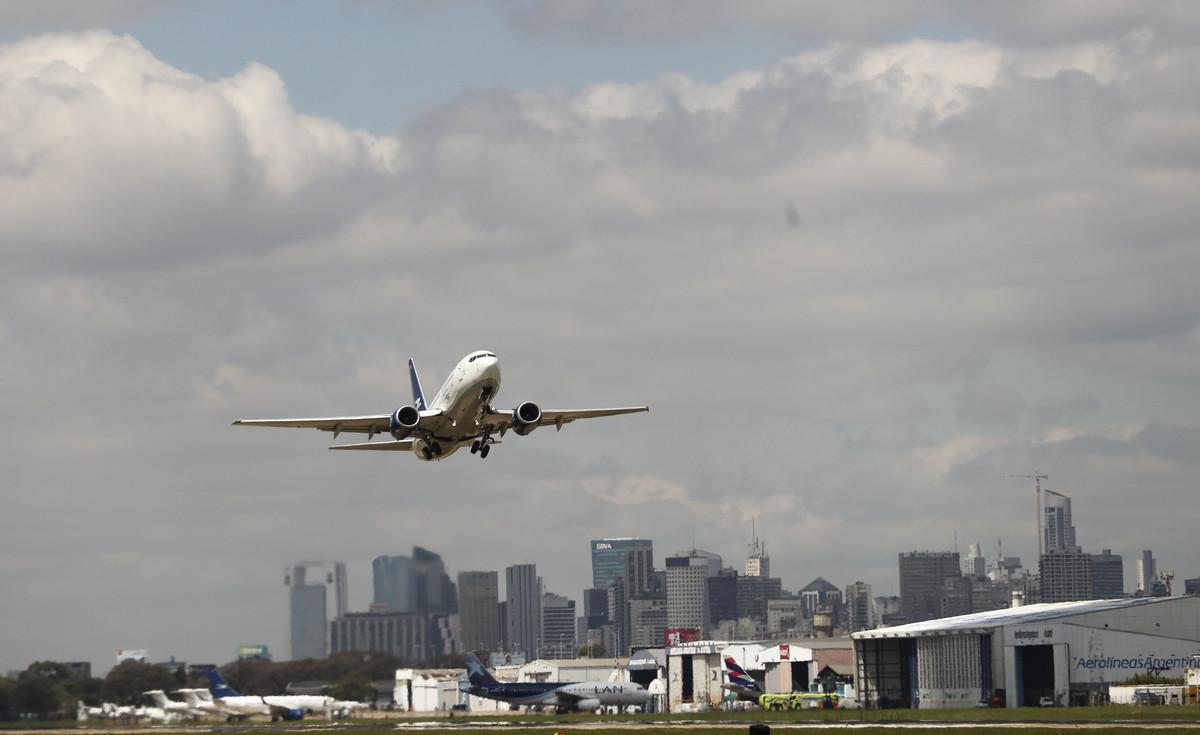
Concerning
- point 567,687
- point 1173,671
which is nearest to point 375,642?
point 567,687

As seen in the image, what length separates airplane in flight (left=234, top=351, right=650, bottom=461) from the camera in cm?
7544

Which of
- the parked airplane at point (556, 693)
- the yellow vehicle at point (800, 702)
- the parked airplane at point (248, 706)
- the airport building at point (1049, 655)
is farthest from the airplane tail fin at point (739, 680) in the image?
the parked airplane at point (248, 706)

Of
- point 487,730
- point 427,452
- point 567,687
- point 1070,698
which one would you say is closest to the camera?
point 427,452

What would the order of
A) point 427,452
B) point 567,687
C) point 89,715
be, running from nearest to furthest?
point 427,452
point 89,715
point 567,687

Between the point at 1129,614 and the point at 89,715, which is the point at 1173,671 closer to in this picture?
the point at 1129,614

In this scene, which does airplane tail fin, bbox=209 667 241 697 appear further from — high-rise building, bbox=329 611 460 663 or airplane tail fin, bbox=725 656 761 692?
airplane tail fin, bbox=725 656 761 692

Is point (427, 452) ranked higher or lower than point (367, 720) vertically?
higher

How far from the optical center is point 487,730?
98938 mm

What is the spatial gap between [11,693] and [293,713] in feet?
105

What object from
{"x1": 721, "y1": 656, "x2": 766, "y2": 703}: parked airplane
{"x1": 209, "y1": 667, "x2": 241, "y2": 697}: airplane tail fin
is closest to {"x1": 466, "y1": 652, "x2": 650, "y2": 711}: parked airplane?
{"x1": 721, "y1": 656, "x2": 766, "y2": 703}: parked airplane

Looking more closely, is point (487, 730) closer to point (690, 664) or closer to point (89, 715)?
point (89, 715)

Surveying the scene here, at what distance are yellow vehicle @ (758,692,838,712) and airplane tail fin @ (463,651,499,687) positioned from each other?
25.8 m

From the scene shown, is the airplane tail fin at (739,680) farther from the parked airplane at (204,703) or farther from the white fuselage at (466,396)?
the white fuselage at (466,396)

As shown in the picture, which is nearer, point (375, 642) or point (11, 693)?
point (11, 693)
